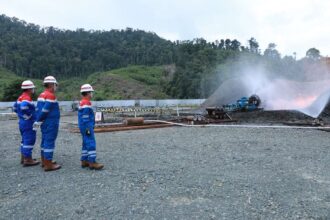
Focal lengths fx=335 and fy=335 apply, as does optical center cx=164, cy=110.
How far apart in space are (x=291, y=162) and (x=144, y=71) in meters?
103

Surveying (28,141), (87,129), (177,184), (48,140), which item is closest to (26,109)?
(28,141)

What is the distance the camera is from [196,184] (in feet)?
19.8

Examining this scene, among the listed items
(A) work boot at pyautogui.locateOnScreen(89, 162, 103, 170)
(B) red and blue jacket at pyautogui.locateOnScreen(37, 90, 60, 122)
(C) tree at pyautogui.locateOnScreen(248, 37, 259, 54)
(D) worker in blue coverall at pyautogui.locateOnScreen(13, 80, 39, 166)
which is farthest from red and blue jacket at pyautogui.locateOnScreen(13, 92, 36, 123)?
(C) tree at pyautogui.locateOnScreen(248, 37, 259, 54)

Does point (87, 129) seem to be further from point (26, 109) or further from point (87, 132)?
point (26, 109)

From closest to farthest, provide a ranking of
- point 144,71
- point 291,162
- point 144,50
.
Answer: point 291,162 → point 144,71 → point 144,50

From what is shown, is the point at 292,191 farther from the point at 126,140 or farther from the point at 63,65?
the point at 63,65

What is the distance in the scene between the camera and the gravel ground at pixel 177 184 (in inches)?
188

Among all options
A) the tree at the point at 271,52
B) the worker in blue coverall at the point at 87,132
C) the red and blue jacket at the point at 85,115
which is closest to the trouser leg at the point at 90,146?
the worker in blue coverall at the point at 87,132

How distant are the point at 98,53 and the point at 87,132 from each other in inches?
5010

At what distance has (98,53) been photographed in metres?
130

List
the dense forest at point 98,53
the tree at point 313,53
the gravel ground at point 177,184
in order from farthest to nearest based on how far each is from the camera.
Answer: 1. the dense forest at point 98,53
2. the tree at point 313,53
3. the gravel ground at point 177,184

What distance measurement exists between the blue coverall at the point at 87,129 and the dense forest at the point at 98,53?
67341 mm

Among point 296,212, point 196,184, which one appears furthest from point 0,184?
point 296,212

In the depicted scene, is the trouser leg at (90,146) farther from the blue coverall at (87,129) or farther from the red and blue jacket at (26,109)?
the red and blue jacket at (26,109)
